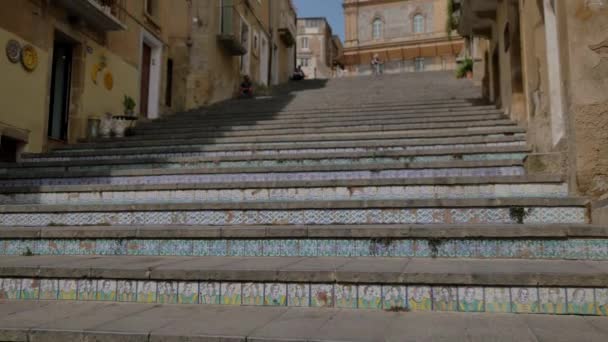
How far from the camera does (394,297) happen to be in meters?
2.94

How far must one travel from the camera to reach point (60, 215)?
5.00m

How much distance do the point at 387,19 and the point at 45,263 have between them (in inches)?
1711

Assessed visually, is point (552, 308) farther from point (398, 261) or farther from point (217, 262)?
point (217, 262)

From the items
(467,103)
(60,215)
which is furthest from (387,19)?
(60,215)

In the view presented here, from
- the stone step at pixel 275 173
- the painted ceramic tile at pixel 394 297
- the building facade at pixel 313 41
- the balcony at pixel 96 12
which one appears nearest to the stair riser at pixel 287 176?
the stone step at pixel 275 173

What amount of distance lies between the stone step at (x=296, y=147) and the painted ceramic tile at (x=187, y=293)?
395 centimetres

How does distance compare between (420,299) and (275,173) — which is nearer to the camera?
(420,299)

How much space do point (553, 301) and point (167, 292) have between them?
225 cm

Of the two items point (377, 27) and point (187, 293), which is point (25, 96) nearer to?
point (187, 293)

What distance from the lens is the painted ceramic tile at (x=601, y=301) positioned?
2.70 m

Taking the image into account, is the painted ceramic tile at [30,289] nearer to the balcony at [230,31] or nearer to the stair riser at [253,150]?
the stair riser at [253,150]

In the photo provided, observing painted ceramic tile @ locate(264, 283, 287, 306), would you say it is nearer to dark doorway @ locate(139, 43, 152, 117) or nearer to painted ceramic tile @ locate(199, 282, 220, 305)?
painted ceramic tile @ locate(199, 282, 220, 305)

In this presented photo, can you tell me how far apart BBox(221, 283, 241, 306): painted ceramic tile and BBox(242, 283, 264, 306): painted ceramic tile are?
38mm

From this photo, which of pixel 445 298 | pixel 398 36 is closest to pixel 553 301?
pixel 445 298
